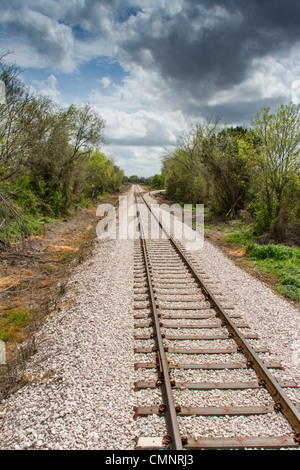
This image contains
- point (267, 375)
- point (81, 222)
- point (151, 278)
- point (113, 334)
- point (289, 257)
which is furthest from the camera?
point (81, 222)

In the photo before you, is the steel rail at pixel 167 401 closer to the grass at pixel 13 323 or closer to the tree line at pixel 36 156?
the grass at pixel 13 323

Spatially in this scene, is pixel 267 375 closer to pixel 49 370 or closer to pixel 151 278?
pixel 49 370

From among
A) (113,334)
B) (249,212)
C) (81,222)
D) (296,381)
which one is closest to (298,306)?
(296,381)

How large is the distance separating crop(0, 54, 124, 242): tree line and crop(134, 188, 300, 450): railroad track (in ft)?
21.3

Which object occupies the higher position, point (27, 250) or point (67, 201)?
point (67, 201)

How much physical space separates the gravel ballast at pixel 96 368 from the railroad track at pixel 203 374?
108 millimetres

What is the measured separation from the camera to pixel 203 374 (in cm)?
407

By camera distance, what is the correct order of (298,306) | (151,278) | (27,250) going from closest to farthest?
(298,306)
(151,278)
(27,250)

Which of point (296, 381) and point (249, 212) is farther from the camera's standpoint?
point (249, 212)

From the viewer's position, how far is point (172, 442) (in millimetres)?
2934

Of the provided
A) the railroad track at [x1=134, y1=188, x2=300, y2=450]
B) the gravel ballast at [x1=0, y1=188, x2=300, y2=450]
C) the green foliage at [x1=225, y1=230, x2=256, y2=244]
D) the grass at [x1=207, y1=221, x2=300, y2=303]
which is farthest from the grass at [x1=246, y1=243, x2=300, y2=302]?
the railroad track at [x1=134, y1=188, x2=300, y2=450]

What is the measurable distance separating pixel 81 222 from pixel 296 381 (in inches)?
727

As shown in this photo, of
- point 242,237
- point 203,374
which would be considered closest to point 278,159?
point 242,237
